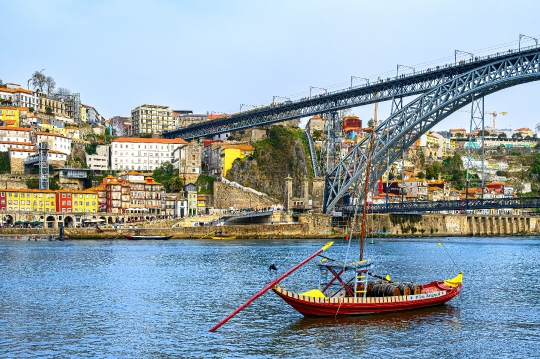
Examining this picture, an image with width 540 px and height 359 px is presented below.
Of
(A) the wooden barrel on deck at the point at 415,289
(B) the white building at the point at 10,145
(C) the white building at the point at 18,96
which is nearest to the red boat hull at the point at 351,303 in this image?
(A) the wooden barrel on deck at the point at 415,289

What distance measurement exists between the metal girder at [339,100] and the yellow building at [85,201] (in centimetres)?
2166

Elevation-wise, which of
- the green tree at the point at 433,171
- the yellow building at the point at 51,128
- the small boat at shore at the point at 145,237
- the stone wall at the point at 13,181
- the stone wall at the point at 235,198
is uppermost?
the yellow building at the point at 51,128

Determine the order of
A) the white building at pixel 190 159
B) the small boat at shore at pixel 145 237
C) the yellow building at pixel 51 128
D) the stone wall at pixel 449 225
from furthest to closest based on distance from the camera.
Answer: the yellow building at pixel 51 128, the white building at pixel 190 159, the stone wall at pixel 449 225, the small boat at shore at pixel 145 237

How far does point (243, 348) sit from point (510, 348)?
815 centimetres

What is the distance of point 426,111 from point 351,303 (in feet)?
136

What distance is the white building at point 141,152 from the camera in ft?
351

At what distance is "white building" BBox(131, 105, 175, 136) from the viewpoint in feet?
443

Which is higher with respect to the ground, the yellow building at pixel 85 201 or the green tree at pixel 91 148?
the green tree at pixel 91 148

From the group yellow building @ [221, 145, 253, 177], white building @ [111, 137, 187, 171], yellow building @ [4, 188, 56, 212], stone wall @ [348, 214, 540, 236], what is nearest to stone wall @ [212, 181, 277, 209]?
yellow building @ [221, 145, 253, 177]

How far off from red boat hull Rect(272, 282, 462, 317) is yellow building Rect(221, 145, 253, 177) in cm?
7161

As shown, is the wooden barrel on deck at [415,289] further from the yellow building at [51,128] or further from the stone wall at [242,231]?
the yellow building at [51,128]

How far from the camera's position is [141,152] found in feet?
356

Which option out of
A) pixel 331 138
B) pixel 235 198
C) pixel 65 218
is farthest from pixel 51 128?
pixel 331 138

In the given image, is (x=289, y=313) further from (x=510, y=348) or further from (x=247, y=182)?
(x=247, y=182)
